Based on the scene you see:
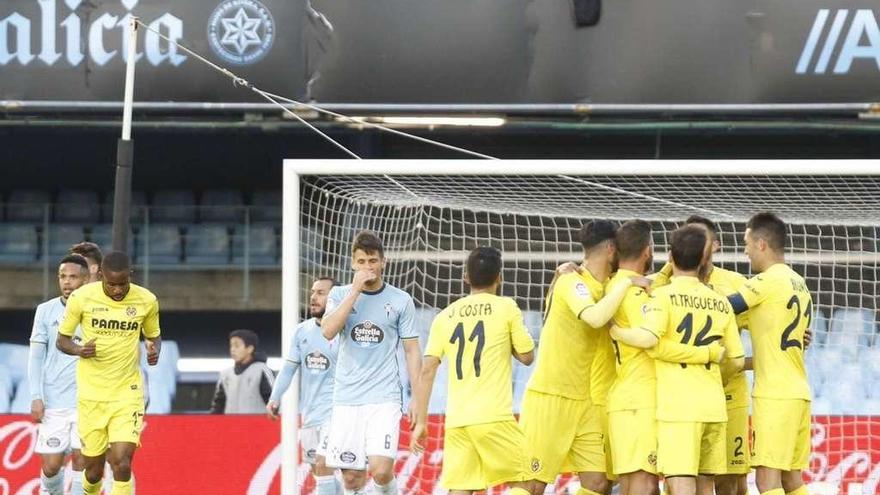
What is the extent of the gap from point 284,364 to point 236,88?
5.55 meters

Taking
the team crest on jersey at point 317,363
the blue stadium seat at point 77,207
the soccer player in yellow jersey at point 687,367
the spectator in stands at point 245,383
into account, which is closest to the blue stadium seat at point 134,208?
the blue stadium seat at point 77,207

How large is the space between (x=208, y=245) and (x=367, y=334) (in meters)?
8.43

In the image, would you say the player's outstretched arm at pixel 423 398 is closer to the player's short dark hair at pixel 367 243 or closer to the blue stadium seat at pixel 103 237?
the player's short dark hair at pixel 367 243

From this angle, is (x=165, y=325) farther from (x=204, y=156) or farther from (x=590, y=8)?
(x=590, y=8)

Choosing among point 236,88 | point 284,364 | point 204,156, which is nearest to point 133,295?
point 284,364

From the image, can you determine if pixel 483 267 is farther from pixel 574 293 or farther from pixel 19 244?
pixel 19 244

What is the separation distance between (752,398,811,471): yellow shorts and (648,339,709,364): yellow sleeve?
617 millimetres

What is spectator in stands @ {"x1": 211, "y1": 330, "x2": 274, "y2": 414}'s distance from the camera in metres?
13.6

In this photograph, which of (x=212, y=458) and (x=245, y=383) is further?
(x=245, y=383)

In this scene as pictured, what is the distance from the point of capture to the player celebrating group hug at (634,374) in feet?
27.5

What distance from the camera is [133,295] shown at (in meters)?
10.3

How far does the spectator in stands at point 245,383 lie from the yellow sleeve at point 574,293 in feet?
Result: 17.4

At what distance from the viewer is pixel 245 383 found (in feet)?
44.7

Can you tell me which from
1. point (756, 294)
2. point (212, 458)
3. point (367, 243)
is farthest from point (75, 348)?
point (756, 294)
